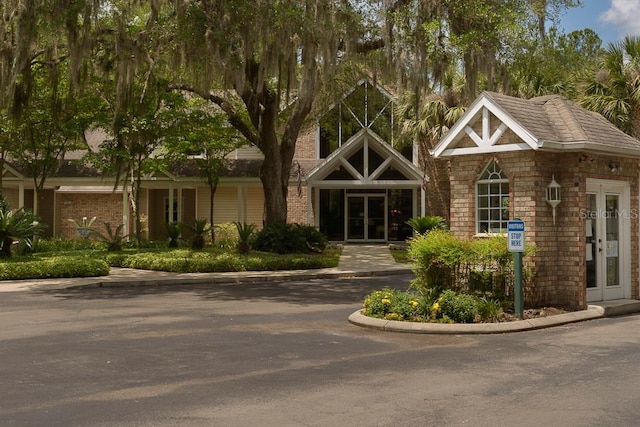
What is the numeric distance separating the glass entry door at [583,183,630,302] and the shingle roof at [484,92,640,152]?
0.84 m

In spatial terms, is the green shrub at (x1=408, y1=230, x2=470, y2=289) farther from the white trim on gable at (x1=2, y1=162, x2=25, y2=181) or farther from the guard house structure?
the white trim on gable at (x1=2, y1=162, x2=25, y2=181)

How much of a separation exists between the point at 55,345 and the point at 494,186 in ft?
24.2

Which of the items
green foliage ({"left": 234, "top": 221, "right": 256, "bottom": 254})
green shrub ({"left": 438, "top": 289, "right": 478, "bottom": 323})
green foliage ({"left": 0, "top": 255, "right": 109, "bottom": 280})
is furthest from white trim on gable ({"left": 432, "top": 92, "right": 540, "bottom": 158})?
green foliage ({"left": 234, "top": 221, "right": 256, "bottom": 254})

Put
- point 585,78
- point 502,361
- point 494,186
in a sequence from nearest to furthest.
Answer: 1. point 502,361
2. point 494,186
3. point 585,78

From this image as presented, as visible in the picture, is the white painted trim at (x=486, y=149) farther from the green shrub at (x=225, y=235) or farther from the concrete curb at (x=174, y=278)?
the green shrub at (x=225, y=235)

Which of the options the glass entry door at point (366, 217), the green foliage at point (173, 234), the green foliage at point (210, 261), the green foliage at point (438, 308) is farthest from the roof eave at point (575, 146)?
the glass entry door at point (366, 217)

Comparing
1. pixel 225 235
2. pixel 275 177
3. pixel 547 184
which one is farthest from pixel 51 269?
pixel 547 184

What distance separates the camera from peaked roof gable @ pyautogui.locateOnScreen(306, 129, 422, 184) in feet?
101

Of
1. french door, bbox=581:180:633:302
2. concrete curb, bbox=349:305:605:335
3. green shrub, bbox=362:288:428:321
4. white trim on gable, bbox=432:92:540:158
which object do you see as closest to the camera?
concrete curb, bbox=349:305:605:335

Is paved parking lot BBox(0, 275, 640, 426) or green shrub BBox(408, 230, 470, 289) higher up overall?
green shrub BBox(408, 230, 470, 289)

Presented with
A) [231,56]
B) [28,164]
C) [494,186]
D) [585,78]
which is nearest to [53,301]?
[231,56]

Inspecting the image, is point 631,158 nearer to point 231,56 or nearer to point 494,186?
point 494,186

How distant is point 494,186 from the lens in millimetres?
12625

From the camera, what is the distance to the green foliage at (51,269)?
1881 cm
